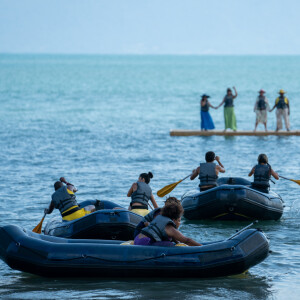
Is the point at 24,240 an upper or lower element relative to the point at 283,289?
upper

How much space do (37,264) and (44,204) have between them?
21.0ft

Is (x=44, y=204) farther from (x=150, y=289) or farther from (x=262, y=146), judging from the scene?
(x=262, y=146)

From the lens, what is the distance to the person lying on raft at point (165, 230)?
10.9 m

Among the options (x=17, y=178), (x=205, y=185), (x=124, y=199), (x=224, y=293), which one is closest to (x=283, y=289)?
(x=224, y=293)

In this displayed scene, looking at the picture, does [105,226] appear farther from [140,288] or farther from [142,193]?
[140,288]

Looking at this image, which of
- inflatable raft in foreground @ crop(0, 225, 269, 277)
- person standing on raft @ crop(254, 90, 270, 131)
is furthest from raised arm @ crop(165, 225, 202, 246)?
person standing on raft @ crop(254, 90, 270, 131)

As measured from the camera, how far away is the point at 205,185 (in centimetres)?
1590

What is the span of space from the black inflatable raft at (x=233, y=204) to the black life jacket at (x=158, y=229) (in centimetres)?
404

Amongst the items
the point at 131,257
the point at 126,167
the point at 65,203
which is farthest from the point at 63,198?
the point at 126,167

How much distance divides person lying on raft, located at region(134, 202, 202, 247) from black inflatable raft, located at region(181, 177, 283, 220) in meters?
3.89

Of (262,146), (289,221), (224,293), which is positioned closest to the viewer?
(224,293)

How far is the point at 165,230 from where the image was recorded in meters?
11.0

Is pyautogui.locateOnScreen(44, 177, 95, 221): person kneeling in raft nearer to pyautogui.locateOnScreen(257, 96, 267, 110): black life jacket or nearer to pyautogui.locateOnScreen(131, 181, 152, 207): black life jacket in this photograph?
pyautogui.locateOnScreen(131, 181, 152, 207): black life jacket

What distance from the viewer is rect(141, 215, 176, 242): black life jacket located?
10.9m
